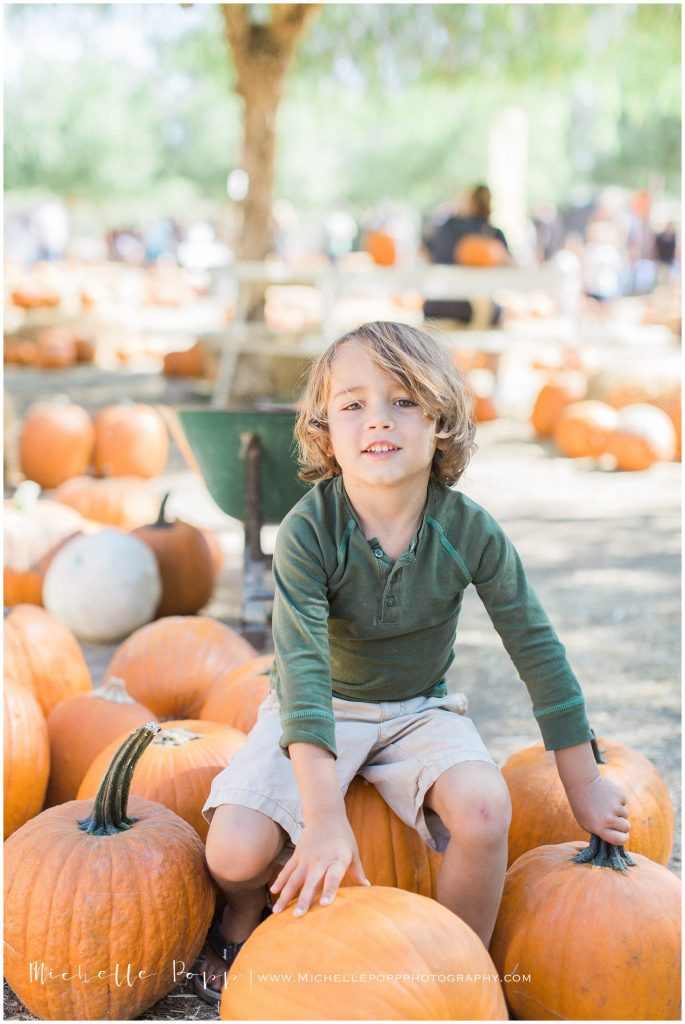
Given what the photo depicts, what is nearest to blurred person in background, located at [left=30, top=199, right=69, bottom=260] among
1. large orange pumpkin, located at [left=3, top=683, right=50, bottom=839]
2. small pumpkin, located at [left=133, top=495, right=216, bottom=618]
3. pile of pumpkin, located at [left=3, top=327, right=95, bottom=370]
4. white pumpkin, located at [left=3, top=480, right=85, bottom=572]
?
pile of pumpkin, located at [left=3, top=327, right=95, bottom=370]

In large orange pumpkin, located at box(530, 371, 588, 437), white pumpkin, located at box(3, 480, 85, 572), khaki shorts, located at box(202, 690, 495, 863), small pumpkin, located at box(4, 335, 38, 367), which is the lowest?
khaki shorts, located at box(202, 690, 495, 863)

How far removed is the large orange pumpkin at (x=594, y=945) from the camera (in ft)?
6.08

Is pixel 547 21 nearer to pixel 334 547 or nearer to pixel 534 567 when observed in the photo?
pixel 534 567

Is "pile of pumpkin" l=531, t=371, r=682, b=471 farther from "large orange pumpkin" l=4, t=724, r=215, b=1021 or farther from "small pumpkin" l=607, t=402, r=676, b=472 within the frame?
"large orange pumpkin" l=4, t=724, r=215, b=1021

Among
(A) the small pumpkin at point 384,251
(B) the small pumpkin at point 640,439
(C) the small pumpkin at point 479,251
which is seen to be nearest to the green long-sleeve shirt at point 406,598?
(B) the small pumpkin at point 640,439

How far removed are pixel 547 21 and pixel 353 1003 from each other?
34.1ft

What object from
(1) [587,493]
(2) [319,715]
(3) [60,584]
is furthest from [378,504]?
(1) [587,493]

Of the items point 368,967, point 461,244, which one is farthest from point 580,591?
point 461,244

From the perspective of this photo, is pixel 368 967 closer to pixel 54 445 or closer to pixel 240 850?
pixel 240 850

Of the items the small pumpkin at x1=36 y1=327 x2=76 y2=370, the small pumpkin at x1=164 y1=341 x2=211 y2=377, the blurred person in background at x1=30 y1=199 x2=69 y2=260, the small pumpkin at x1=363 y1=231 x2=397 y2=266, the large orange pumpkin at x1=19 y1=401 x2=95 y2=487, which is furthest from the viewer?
the blurred person in background at x1=30 y1=199 x2=69 y2=260

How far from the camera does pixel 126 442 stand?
6.54 meters

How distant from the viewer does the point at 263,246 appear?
991 centimetres

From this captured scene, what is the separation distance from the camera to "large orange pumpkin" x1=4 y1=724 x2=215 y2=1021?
1.92m

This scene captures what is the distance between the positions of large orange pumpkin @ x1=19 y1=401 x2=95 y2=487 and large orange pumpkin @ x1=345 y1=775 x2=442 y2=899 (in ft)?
15.4
